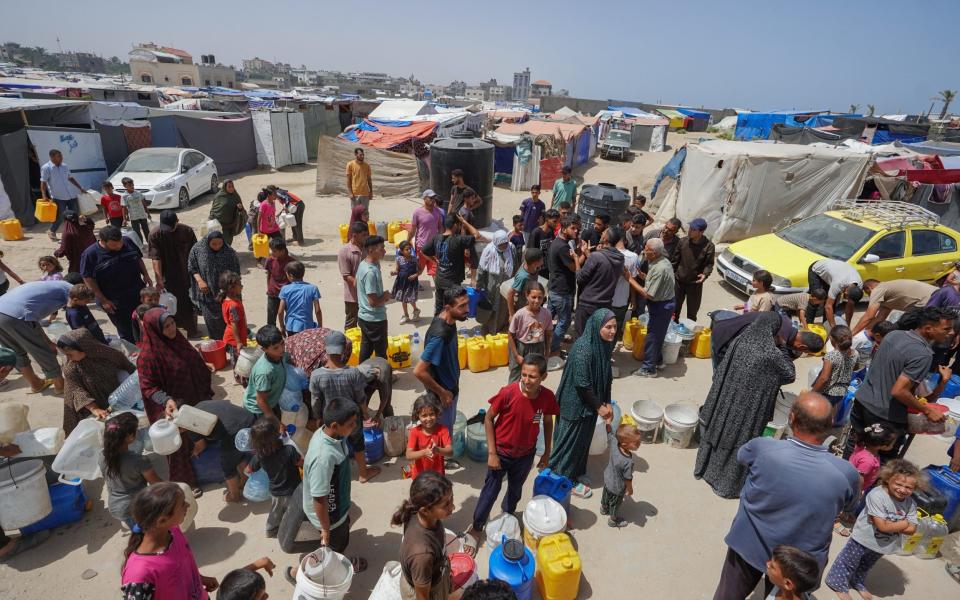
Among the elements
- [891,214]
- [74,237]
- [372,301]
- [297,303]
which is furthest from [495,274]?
[891,214]

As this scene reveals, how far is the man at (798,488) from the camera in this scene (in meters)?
2.75

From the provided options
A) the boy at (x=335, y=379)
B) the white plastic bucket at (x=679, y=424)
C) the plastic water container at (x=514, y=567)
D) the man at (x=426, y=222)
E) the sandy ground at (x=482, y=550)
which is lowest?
the sandy ground at (x=482, y=550)

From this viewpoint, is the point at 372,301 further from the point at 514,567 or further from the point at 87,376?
the point at 514,567

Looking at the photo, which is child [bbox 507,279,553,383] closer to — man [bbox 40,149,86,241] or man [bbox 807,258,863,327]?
man [bbox 807,258,863,327]

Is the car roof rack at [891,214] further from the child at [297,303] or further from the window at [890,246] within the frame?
the child at [297,303]

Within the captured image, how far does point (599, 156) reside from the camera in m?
28.7

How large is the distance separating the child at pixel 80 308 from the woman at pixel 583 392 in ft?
15.2

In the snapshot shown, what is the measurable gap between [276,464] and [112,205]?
887 cm

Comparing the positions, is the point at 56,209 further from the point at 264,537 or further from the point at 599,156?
the point at 599,156

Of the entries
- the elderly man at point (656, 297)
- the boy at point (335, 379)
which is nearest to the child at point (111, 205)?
the boy at point (335, 379)

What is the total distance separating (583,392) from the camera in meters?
3.93

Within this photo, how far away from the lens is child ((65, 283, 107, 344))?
16.3ft

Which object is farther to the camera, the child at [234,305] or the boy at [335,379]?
the child at [234,305]

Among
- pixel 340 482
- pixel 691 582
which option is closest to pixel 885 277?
pixel 691 582
